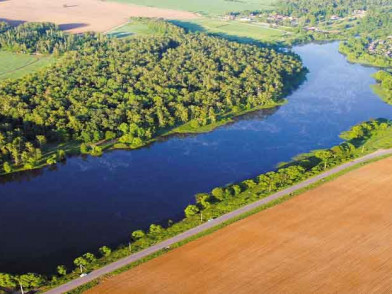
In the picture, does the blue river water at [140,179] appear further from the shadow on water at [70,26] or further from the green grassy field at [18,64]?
the shadow on water at [70,26]

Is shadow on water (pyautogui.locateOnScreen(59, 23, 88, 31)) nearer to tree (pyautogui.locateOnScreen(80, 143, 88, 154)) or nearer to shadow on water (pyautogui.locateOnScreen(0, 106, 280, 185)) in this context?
shadow on water (pyautogui.locateOnScreen(0, 106, 280, 185))

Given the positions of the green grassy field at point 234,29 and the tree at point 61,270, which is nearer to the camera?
the tree at point 61,270

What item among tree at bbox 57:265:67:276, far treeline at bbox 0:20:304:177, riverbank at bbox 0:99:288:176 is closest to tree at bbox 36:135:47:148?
far treeline at bbox 0:20:304:177

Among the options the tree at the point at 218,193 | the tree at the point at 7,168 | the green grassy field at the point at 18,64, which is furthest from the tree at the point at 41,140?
the green grassy field at the point at 18,64

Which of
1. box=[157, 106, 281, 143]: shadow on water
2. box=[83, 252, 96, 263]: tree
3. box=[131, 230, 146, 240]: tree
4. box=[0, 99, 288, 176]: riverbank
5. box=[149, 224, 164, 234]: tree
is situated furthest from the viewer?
box=[157, 106, 281, 143]: shadow on water

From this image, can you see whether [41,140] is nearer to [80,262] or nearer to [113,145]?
[113,145]

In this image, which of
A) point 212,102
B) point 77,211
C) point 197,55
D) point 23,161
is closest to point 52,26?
point 197,55
